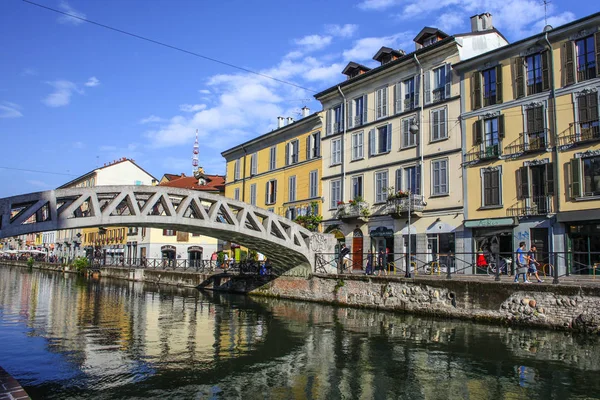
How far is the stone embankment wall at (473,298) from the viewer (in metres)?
16.0

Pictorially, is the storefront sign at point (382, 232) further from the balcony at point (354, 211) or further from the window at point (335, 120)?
the window at point (335, 120)

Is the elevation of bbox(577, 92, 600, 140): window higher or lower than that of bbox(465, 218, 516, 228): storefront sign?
higher

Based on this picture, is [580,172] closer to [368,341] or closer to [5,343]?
[368,341]

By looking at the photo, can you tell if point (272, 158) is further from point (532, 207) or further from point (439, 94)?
point (532, 207)

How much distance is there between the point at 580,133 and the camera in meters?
21.5

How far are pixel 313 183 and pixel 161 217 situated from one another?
18051 millimetres

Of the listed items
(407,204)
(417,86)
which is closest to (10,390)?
(407,204)

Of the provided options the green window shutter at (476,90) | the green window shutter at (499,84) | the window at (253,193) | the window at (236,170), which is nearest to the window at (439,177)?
the green window shutter at (476,90)

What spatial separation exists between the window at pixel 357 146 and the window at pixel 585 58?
13.7 m

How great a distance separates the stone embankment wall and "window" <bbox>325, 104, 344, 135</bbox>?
40.7 ft

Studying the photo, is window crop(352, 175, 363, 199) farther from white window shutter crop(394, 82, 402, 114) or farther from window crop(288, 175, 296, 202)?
window crop(288, 175, 296, 202)

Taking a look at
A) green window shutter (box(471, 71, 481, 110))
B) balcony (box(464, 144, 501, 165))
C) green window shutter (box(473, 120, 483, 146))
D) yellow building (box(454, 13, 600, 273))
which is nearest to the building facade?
balcony (box(464, 144, 501, 165))

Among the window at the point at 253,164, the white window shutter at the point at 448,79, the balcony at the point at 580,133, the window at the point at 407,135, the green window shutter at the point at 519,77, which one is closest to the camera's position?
the balcony at the point at 580,133

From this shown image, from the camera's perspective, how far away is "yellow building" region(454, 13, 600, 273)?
2142cm
